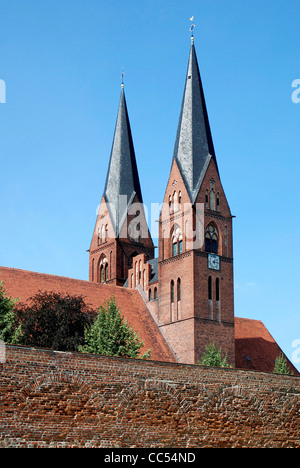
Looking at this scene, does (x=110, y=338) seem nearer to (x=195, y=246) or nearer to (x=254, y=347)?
(x=195, y=246)

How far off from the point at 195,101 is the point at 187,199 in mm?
7303

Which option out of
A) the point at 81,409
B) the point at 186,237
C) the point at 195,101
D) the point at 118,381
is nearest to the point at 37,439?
the point at 81,409

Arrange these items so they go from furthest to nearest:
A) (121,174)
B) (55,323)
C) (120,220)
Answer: (121,174) < (120,220) < (55,323)

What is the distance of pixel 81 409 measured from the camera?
16812mm

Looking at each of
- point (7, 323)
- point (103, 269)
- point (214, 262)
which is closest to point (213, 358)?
point (214, 262)

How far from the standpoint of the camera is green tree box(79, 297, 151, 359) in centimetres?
3192

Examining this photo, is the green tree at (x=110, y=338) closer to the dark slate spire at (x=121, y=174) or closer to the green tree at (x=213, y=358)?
the green tree at (x=213, y=358)

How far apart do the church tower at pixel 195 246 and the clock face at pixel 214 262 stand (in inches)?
2.4

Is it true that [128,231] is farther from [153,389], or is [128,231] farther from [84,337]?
[153,389]

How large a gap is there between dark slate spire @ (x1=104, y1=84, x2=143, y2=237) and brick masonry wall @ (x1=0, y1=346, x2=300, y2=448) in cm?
3414

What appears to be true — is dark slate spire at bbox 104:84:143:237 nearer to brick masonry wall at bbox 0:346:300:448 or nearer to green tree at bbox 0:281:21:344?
green tree at bbox 0:281:21:344

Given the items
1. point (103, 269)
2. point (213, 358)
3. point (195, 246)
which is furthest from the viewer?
point (103, 269)

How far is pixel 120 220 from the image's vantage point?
2136 inches

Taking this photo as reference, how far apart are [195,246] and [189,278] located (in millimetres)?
2044
